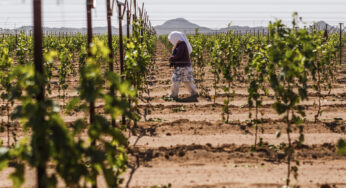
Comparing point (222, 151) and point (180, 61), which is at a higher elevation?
point (180, 61)

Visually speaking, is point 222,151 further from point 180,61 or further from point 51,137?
point 180,61

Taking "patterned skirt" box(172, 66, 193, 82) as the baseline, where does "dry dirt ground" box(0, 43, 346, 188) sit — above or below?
below

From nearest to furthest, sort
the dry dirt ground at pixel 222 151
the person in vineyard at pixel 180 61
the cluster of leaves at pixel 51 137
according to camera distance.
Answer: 1. the cluster of leaves at pixel 51 137
2. the dry dirt ground at pixel 222 151
3. the person in vineyard at pixel 180 61

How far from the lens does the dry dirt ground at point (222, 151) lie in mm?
4492

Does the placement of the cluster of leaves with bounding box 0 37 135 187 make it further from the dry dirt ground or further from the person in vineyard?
the person in vineyard

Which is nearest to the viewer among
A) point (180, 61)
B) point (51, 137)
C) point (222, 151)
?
point (51, 137)

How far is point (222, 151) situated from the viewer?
17.9ft

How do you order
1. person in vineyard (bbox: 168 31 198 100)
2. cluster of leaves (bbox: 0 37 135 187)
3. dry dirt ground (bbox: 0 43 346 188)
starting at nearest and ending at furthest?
cluster of leaves (bbox: 0 37 135 187) → dry dirt ground (bbox: 0 43 346 188) → person in vineyard (bbox: 168 31 198 100)

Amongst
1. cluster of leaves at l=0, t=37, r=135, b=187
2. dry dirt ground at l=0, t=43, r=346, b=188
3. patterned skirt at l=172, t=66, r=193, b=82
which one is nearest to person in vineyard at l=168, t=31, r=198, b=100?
patterned skirt at l=172, t=66, r=193, b=82

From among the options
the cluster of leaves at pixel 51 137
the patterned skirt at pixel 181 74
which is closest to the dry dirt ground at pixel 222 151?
the patterned skirt at pixel 181 74

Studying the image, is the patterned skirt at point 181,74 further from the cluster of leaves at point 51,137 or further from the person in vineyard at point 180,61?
the cluster of leaves at point 51,137

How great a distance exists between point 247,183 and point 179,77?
17.0 feet

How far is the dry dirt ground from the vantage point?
14.7 feet

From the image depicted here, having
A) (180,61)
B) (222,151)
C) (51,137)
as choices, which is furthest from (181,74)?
(51,137)
